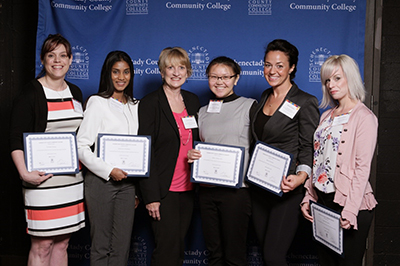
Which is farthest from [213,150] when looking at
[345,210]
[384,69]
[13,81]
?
[13,81]

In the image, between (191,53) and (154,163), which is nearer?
(154,163)

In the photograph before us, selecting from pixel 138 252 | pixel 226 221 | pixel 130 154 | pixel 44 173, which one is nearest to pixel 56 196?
pixel 44 173

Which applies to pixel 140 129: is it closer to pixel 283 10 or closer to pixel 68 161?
pixel 68 161

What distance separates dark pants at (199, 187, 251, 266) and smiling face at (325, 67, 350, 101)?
815 mm

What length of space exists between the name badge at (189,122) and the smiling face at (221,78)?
252 mm

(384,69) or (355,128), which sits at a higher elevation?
(384,69)

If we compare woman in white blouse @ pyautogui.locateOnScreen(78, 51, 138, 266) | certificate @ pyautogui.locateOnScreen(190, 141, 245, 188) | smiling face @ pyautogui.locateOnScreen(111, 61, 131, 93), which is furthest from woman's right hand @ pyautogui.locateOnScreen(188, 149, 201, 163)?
smiling face @ pyautogui.locateOnScreen(111, 61, 131, 93)

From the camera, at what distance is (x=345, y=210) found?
168 centimetres

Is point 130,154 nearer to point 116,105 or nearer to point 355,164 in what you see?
point 116,105

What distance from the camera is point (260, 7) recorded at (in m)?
2.94

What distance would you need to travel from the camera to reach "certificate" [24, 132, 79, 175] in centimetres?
201

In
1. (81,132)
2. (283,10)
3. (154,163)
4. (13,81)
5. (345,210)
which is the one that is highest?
(283,10)

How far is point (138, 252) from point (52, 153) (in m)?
1.50

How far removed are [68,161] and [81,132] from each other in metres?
0.21
